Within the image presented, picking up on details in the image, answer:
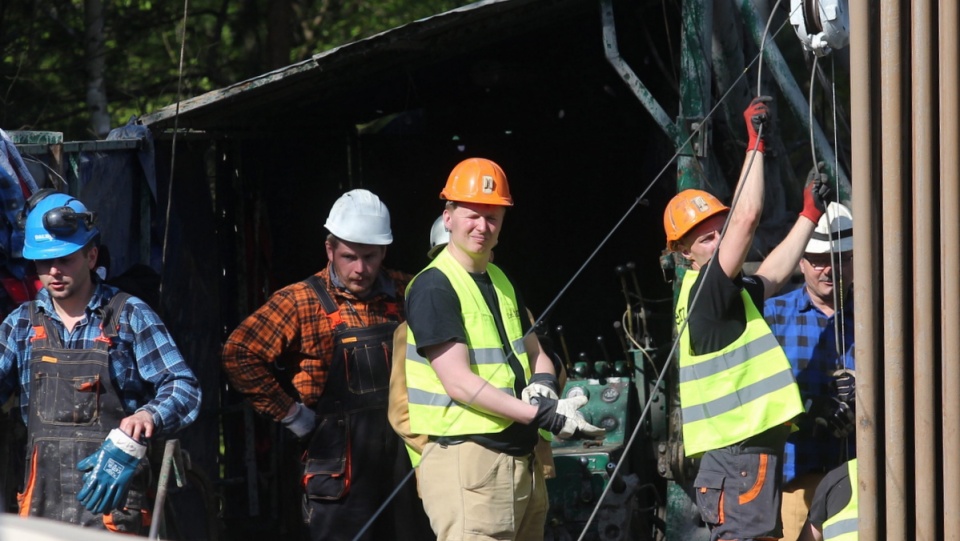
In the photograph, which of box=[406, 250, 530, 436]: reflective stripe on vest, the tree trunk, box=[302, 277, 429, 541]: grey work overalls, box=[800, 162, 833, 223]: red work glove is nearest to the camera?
box=[406, 250, 530, 436]: reflective stripe on vest

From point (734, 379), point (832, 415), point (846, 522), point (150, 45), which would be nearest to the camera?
point (846, 522)

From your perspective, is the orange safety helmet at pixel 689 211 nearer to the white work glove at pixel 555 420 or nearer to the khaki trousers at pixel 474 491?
the white work glove at pixel 555 420

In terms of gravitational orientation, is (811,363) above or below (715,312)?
below

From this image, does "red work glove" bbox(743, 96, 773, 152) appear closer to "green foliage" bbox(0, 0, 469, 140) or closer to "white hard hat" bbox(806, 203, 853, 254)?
"white hard hat" bbox(806, 203, 853, 254)

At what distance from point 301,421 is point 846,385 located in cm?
231

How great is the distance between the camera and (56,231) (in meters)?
4.87

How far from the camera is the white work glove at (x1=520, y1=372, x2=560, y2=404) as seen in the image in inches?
185

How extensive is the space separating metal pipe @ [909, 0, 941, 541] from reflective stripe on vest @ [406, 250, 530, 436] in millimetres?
1617

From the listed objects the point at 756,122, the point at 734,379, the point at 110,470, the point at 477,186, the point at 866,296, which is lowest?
the point at 110,470

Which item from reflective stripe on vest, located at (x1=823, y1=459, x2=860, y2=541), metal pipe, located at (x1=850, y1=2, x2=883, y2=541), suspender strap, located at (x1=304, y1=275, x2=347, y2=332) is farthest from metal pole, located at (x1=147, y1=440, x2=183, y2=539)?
reflective stripe on vest, located at (x1=823, y1=459, x2=860, y2=541)

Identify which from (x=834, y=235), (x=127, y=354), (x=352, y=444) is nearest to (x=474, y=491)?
(x=352, y=444)

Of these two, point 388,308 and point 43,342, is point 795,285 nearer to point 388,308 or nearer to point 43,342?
point 388,308

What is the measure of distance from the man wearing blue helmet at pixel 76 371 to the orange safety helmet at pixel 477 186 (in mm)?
1227

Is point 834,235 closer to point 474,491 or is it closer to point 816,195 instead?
point 816,195
